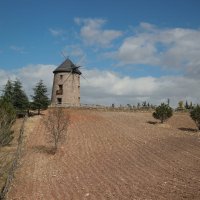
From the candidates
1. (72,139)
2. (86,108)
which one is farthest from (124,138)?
(86,108)

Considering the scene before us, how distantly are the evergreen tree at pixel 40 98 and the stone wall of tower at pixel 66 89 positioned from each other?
1057 cm

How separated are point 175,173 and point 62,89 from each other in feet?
149

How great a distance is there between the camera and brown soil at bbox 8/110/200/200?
19.4 meters

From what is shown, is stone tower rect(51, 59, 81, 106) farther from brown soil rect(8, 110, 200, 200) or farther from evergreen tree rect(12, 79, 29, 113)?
brown soil rect(8, 110, 200, 200)

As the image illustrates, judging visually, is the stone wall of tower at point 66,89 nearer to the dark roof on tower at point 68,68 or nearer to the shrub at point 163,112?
the dark roof on tower at point 68,68

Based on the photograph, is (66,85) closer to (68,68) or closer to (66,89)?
(66,89)

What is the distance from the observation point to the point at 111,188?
20.1 m

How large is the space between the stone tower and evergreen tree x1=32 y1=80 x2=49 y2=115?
1054 centimetres

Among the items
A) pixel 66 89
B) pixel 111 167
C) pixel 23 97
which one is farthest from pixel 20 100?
pixel 111 167

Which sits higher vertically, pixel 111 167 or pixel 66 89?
pixel 66 89

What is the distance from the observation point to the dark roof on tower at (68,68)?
66906mm

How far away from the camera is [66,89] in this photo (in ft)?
214

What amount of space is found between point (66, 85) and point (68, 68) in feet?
11.6

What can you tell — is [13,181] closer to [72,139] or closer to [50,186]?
[50,186]
